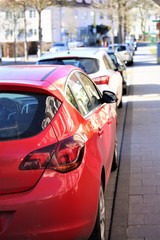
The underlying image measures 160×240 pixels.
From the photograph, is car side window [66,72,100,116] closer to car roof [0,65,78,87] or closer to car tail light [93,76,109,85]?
car roof [0,65,78,87]

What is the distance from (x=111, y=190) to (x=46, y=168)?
2.50 m

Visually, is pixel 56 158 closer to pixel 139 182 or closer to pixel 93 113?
pixel 93 113

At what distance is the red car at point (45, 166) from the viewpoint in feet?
9.96

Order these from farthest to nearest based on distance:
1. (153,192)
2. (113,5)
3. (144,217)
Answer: (113,5), (153,192), (144,217)

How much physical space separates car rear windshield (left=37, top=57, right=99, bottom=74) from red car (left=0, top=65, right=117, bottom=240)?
16.7 ft

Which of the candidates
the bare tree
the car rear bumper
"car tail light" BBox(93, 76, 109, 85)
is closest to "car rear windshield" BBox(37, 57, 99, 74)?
"car tail light" BBox(93, 76, 109, 85)

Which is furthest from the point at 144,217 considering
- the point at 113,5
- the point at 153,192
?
the point at 113,5

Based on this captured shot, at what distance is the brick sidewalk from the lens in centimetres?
429

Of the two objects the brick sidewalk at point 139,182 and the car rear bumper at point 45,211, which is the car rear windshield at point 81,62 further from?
the car rear bumper at point 45,211

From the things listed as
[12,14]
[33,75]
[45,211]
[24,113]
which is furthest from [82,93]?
[12,14]

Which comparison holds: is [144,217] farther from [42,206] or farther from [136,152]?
[136,152]

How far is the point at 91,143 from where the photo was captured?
11.8 feet

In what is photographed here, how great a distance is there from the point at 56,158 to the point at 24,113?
49 cm

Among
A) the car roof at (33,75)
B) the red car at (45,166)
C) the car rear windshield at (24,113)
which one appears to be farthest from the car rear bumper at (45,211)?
the car roof at (33,75)
